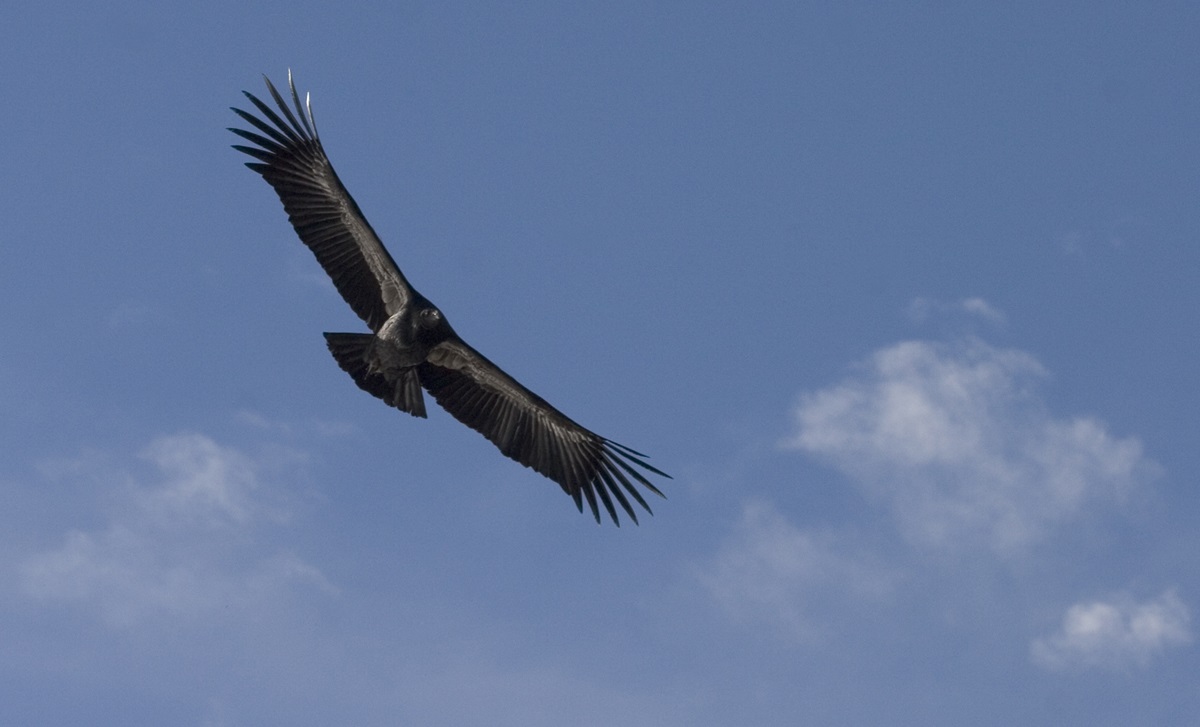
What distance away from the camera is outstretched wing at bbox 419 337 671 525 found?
21875mm

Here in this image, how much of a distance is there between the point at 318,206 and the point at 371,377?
2.54 meters

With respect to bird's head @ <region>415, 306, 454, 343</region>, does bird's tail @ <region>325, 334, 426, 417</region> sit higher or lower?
lower

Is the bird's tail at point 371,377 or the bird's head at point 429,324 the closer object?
the bird's tail at point 371,377

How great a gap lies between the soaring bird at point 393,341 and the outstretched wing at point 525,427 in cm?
1

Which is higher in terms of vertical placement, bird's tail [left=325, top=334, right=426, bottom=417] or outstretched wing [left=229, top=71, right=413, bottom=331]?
outstretched wing [left=229, top=71, right=413, bottom=331]

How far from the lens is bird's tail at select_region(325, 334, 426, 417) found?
807 inches

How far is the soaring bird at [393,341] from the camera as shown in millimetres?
20766

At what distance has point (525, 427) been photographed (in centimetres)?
2245

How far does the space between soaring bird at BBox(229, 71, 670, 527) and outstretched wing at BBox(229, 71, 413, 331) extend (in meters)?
0.01

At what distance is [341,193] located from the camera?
21.0m

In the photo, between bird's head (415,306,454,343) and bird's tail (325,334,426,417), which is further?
bird's head (415,306,454,343)

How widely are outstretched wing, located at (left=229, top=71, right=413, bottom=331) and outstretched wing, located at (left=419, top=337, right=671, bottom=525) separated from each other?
4.08 feet

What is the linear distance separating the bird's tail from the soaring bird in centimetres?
1

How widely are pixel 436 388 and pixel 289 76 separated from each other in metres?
4.86
